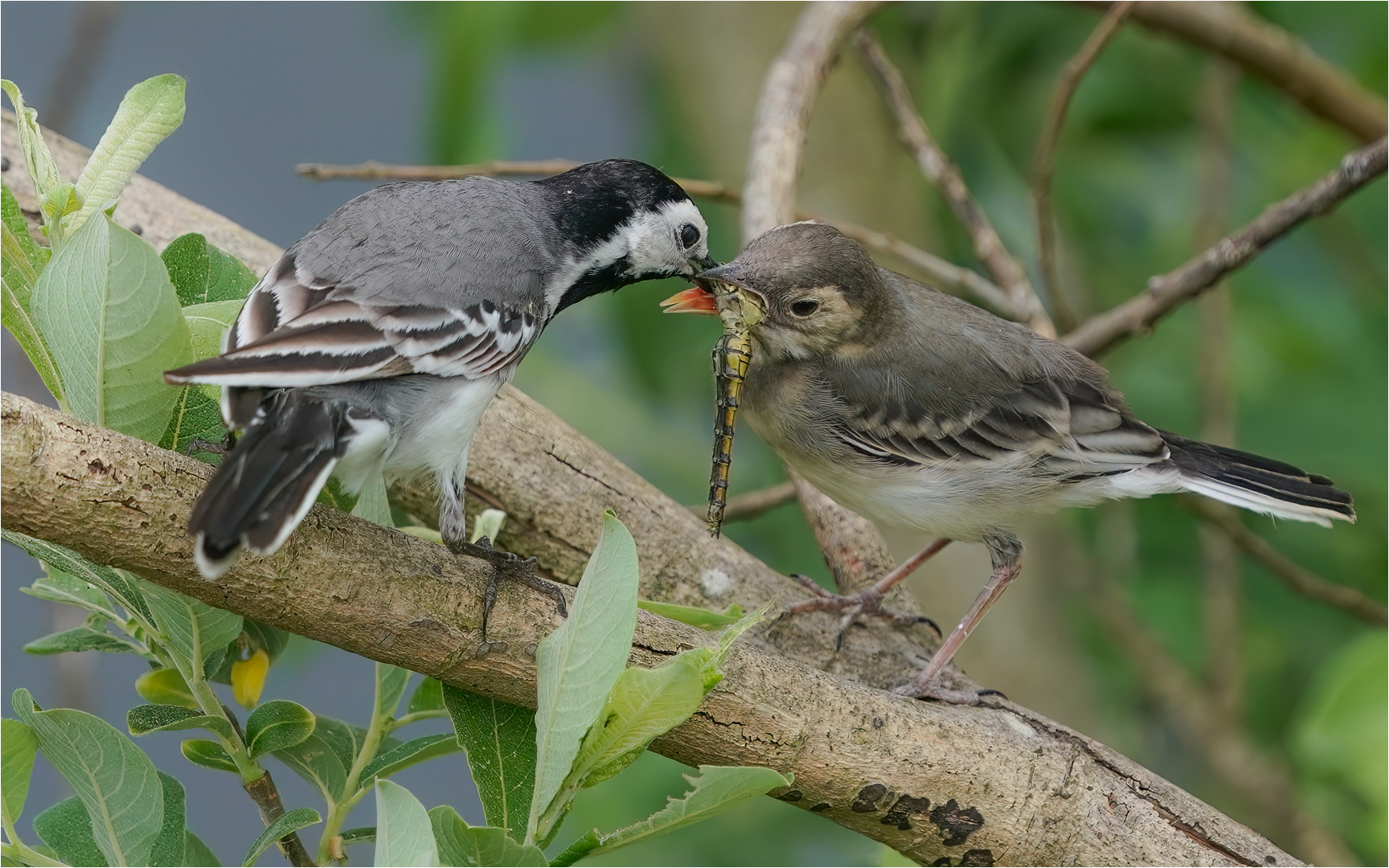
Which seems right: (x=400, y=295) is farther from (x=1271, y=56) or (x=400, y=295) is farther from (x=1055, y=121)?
(x=1271, y=56)

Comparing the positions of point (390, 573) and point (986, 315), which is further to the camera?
point (986, 315)

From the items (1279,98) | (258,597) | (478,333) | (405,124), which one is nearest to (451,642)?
(258,597)

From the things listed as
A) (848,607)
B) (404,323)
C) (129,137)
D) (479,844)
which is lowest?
(479,844)

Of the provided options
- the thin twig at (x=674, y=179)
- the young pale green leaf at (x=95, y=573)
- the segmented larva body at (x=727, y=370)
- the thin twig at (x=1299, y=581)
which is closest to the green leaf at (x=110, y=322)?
the young pale green leaf at (x=95, y=573)

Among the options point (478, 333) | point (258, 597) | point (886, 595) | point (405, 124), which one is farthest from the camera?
point (405, 124)

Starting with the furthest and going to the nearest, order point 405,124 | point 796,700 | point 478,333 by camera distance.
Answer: point 405,124 → point 478,333 → point 796,700

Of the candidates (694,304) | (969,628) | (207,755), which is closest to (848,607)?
(969,628)

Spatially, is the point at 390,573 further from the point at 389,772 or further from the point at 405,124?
the point at 405,124

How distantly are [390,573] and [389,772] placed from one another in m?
0.32

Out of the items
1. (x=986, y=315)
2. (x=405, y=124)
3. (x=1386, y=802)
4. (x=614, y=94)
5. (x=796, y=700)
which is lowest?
(x=796, y=700)

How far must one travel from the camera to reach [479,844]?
4.78ft

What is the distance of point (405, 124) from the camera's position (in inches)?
227

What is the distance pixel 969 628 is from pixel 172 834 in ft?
6.72

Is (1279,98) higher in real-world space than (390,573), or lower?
higher
